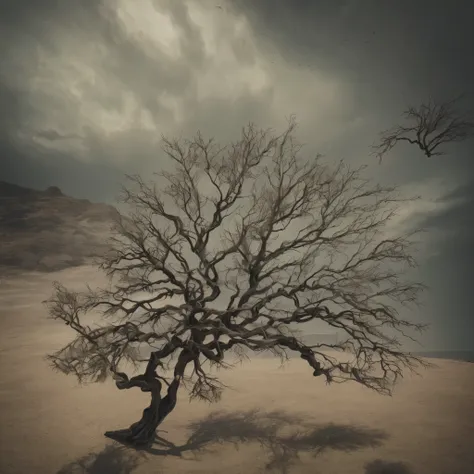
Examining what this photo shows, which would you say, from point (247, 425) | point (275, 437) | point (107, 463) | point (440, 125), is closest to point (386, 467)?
point (275, 437)

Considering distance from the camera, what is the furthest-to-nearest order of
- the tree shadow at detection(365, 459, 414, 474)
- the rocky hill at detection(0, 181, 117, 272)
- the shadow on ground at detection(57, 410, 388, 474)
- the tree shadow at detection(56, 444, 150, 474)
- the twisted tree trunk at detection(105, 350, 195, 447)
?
the rocky hill at detection(0, 181, 117, 272)
the twisted tree trunk at detection(105, 350, 195, 447)
the shadow on ground at detection(57, 410, 388, 474)
the tree shadow at detection(56, 444, 150, 474)
the tree shadow at detection(365, 459, 414, 474)

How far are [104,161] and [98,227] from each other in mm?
7195

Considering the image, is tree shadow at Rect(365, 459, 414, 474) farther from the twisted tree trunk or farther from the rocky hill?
the rocky hill

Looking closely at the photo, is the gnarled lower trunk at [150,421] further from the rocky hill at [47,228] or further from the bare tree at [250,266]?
the rocky hill at [47,228]

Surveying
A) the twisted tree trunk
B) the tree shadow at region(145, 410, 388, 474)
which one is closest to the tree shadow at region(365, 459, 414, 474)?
the tree shadow at region(145, 410, 388, 474)

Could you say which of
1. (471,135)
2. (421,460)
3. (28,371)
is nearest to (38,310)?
(28,371)

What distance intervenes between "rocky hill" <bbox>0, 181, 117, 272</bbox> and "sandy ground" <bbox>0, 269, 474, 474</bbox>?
13.7ft

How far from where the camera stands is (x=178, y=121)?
28.7ft

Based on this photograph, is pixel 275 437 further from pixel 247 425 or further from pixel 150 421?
pixel 150 421

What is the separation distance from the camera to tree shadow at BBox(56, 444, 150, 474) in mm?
5184

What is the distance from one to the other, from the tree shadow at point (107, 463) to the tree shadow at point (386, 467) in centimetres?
359

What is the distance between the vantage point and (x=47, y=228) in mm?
17016

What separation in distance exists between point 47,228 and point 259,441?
50.3ft

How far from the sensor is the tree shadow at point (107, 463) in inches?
204
